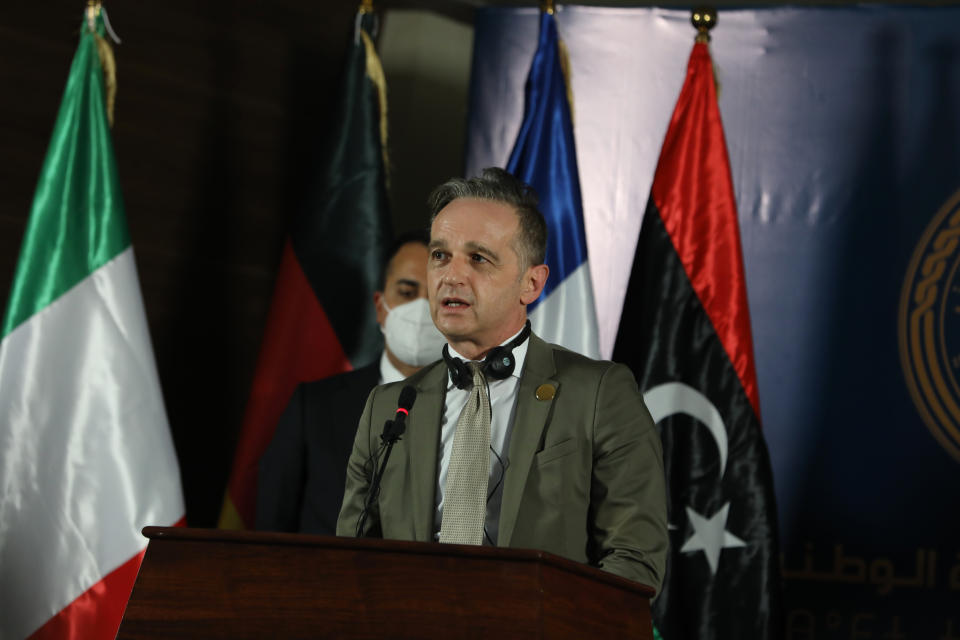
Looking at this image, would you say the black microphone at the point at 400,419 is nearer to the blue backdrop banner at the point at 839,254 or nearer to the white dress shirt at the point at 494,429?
the white dress shirt at the point at 494,429

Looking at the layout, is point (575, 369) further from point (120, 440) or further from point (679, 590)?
point (120, 440)

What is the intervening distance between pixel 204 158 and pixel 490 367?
2.29 meters

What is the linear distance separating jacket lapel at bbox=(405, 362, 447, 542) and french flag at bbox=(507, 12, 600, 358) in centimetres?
151

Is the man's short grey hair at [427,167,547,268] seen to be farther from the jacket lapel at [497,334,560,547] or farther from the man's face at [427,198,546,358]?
the jacket lapel at [497,334,560,547]

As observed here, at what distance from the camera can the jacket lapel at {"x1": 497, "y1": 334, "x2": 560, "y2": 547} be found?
5.53 ft

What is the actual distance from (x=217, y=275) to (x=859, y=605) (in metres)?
2.40

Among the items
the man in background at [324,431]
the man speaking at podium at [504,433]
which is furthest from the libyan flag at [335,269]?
the man speaking at podium at [504,433]

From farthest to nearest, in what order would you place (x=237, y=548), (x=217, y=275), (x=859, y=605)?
1. (x=217, y=275)
2. (x=859, y=605)
3. (x=237, y=548)

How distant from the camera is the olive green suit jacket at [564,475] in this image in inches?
66.3

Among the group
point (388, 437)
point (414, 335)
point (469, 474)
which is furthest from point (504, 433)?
point (414, 335)

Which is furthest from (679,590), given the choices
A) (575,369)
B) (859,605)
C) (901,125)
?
(901,125)

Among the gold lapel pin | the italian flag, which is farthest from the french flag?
the gold lapel pin

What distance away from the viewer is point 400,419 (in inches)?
66.9

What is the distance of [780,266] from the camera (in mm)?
3785
